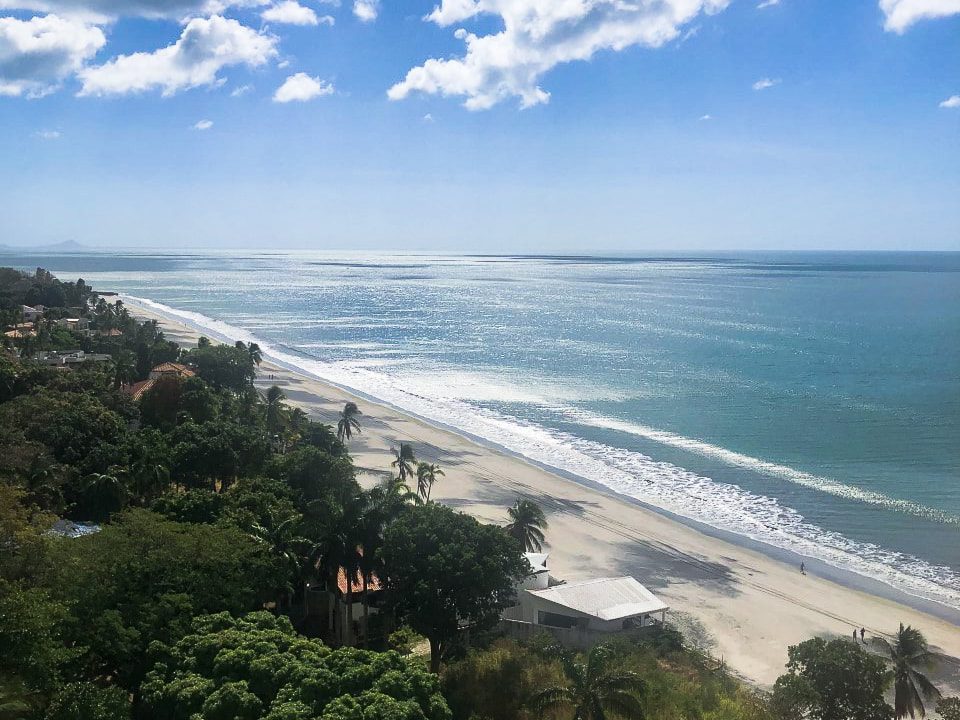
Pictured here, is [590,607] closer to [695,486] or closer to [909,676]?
[909,676]

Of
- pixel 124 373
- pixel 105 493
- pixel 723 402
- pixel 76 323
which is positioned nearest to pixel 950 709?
pixel 105 493

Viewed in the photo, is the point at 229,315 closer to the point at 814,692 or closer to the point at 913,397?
the point at 913,397

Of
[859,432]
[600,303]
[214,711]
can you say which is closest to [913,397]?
[859,432]

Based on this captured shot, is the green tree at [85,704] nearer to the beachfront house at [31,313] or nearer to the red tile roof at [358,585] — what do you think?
the red tile roof at [358,585]

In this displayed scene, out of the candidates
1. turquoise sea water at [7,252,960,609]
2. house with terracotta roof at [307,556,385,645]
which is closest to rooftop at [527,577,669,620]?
house with terracotta roof at [307,556,385,645]

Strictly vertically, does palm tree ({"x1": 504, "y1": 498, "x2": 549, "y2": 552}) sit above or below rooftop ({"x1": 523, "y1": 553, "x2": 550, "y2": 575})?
above

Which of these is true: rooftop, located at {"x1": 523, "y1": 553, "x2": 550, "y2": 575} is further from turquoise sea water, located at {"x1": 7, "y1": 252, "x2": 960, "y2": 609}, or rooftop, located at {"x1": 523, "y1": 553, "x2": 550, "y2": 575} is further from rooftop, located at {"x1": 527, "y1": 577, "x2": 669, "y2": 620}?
turquoise sea water, located at {"x1": 7, "y1": 252, "x2": 960, "y2": 609}
